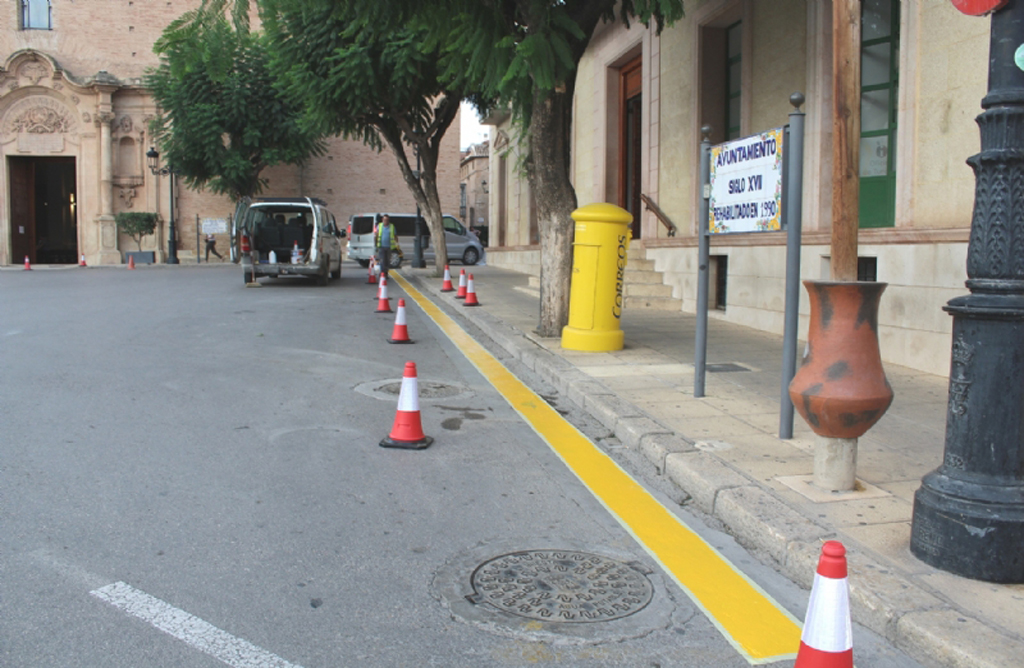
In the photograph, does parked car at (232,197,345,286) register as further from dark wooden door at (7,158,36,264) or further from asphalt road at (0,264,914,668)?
dark wooden door at (7,158,36,264)

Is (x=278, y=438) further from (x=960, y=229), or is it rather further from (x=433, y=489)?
(x=960, y=229)

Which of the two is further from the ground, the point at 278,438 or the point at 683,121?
the point at 683,121

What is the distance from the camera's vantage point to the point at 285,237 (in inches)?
839

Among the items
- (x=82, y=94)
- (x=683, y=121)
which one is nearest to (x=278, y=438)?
(x=683, y=121)

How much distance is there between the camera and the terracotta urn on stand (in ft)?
13.7

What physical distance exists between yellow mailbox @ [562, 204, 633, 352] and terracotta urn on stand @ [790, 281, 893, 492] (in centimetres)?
487

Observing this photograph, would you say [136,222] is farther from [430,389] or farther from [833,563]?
[833,563]

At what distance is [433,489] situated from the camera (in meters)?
4.88

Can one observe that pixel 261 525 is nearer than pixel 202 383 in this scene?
Yes

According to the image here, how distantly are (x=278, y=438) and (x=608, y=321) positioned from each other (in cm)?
449

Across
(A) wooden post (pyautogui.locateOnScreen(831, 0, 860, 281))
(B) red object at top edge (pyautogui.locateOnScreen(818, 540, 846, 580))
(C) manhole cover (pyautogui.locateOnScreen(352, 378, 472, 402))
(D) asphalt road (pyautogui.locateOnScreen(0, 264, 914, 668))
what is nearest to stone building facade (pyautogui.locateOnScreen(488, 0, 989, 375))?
(A) wooden post (pyautogui.locateOnScreen(831, 0, 860, 281))

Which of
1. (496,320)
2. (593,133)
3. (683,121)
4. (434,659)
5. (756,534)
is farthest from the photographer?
(593,133)

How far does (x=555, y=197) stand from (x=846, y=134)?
18.8ft

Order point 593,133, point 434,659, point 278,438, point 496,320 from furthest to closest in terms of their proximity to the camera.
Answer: point 593,133 < point 496,320 < point 278,438 < point 434,659
